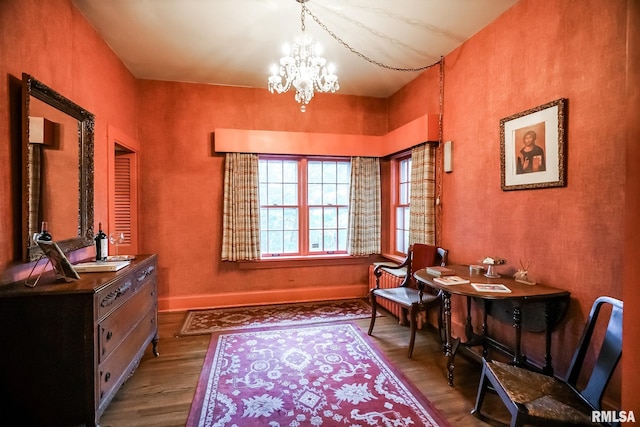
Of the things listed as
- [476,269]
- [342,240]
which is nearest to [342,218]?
[342,240]

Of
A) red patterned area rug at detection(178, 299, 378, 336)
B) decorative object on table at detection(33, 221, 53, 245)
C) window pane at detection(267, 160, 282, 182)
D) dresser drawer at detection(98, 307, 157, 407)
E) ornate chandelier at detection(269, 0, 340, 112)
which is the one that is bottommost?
red patterned area rug at detection(178, 299, 378, 336)

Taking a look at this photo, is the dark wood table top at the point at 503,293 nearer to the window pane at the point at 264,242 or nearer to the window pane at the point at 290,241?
the window pane at the point at 290,241

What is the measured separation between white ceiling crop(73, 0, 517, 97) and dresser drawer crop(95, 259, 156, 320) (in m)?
2.26

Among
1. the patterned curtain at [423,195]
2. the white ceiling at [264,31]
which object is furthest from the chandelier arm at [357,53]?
the patterned curtain at [423,195]

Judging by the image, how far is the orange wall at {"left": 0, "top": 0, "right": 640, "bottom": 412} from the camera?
191cm

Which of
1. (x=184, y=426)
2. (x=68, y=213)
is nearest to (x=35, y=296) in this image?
(x=68, y=213)

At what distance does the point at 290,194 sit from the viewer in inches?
181

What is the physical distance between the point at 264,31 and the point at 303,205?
2345mm

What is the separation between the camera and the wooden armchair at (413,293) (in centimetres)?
292

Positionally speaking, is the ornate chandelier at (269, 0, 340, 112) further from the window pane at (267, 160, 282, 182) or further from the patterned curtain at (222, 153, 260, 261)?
the window pane at (267, 160, 282, 182)

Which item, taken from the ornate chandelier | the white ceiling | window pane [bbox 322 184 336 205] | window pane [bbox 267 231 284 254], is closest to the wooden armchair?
window pane [bbox 322 184 336 205]

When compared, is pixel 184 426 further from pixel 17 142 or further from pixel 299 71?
pixel 299 71

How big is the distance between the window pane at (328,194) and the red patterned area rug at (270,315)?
1.52 metres

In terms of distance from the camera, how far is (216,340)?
3.21 meters
